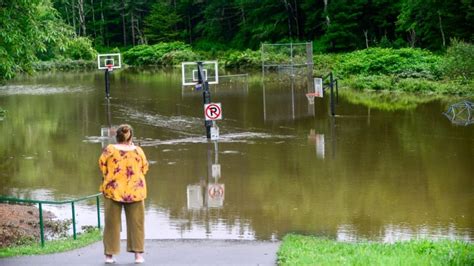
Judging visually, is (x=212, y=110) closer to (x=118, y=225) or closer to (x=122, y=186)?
(x=118, y=225)

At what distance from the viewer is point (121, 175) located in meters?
8.91

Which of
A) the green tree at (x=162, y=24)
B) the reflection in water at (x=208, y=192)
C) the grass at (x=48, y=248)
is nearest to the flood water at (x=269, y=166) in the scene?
the reflection in water at (x=208, y=192)

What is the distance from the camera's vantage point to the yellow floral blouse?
8.91 meters

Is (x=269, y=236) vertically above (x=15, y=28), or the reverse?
(x=15, y=28)

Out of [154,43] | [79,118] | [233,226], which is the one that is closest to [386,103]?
[79,118]

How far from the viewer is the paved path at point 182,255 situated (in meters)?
9.34

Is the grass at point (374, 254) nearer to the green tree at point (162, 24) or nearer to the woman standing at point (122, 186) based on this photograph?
the woman standing at point (122, 186)

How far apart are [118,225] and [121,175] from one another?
63 cm

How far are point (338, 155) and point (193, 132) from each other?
6.86 m

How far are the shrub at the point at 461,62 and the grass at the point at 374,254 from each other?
28542 millimetres

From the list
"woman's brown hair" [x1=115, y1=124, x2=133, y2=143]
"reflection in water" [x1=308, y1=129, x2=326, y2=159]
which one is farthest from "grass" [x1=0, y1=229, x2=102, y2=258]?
"reflection in water" [x1=308, y1=129, x2=326, y2=159]

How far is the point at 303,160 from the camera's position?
2103 centimetres

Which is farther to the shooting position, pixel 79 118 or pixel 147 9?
pixel 147 9

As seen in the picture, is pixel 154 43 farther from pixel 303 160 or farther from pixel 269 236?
pixel 269 236
